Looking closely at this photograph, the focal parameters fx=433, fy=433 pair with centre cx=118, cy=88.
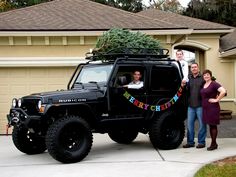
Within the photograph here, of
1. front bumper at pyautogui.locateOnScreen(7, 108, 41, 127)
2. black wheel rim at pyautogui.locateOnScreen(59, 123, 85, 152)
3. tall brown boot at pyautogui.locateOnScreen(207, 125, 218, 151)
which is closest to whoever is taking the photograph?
black wheel rim at pyautogui.locateOnScreen(59, 123, 85, 152)

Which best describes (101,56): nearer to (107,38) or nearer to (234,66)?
(107,38)

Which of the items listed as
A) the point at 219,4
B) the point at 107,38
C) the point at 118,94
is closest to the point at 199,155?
the point at 118,94

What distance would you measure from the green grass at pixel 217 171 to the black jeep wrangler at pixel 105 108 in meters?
1.99

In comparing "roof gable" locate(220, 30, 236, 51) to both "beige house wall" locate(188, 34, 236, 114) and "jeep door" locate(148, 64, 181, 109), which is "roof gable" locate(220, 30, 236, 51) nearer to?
"beige house wall" locate(188, 34, 236, 114)

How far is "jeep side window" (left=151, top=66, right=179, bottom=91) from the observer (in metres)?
Result: 9.60

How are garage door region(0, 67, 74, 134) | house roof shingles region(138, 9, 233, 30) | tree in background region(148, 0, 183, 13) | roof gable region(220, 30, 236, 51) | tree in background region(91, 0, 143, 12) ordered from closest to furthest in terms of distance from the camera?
garage door region(0, 67, 74, 134), roof gable region(220, 30, 236, 51), house roof shingles region(138, 9, 233, 30), tree in background region(91, 0, 143, 12), tree in background region(148, 0, 183, 13)

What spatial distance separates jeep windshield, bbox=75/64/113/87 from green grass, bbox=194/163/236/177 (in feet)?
9.02

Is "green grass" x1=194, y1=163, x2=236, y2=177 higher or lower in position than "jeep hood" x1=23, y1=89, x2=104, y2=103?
lower

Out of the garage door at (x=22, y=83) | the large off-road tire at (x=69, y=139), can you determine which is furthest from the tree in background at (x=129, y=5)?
the large off-road tire at (x=69, y=139)

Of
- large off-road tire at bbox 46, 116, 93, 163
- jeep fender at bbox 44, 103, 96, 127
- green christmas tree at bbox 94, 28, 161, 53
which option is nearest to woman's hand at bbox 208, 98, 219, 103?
green christmas tree at bbox 94, 28, 161, 53

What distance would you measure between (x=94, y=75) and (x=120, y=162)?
2.12 meters

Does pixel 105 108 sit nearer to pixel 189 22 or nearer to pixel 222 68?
pixel 222 68

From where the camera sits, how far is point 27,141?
9.30m

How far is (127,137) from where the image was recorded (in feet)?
35.0
